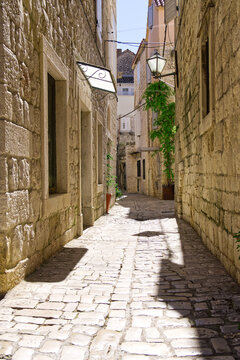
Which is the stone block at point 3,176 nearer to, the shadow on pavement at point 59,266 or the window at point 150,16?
the shadow on pavement at point 59,266

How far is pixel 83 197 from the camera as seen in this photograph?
7051 mm

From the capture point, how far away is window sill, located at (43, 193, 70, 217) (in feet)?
12.7

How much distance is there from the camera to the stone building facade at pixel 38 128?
2.86m

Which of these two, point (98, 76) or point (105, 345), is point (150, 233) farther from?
point (105, 345)

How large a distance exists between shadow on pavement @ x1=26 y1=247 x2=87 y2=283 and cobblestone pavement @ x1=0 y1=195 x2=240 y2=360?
0.03 feet

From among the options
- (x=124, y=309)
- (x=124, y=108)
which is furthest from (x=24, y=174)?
(x=124, y=108)

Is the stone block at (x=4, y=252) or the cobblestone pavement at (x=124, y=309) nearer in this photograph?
the cobblestone pavement at (x=124, y=309)

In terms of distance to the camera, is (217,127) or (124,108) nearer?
(217,127)

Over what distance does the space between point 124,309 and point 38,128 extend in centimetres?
213

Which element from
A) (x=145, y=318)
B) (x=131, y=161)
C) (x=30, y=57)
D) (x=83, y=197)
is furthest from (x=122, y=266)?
(x=131, y=161)

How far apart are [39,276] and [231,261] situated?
189 centimetres

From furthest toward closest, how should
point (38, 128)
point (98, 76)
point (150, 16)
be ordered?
point (150, 16) → point (98, 76) → point (38, 128)

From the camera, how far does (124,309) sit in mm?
2580

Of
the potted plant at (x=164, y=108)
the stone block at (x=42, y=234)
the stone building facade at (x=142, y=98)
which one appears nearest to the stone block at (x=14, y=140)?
the stone block at (x=42, y=234)
